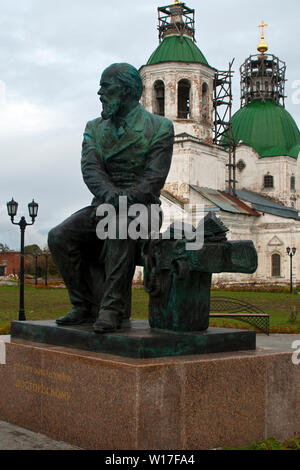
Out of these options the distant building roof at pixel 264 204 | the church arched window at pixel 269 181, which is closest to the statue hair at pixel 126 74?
the distant building roof at pixel 264 204

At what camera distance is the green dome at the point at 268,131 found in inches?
2020

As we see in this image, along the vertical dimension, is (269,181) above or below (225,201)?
above

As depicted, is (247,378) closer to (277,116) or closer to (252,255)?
(252,255)

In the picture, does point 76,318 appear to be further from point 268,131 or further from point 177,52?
point 268,131

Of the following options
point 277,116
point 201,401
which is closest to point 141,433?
point 201,401

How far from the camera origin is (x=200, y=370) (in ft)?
13.5

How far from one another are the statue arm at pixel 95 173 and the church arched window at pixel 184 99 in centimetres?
3654

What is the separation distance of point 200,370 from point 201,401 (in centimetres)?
20

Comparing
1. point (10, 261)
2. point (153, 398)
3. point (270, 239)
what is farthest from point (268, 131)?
point (153, 398)

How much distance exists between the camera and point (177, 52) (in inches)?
1615

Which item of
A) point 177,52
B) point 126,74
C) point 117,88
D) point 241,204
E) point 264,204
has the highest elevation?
point 177,52

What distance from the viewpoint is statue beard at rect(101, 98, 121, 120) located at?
198 inches

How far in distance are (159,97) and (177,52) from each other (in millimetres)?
3155

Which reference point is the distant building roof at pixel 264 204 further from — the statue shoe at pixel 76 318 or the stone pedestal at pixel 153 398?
the stone pedestal at pixel 153 398
